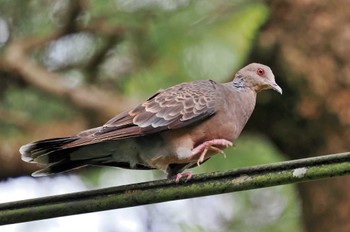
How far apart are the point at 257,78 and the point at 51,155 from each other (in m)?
0.98

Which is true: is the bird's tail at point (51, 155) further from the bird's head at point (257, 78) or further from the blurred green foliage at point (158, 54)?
the blurred green foliage at point (158, 54)

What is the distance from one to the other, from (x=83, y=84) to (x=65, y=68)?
0.53 ft

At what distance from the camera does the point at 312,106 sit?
4949 millimetres

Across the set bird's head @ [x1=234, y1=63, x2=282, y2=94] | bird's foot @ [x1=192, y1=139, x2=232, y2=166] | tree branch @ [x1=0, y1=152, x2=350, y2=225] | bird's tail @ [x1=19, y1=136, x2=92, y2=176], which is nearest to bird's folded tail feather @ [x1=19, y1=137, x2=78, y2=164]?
bird's tail @ [x1=19, y1=136, x2=92, y2=176]

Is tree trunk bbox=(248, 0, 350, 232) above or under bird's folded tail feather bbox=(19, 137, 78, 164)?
under

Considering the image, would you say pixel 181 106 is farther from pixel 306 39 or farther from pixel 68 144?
pixel 306 39

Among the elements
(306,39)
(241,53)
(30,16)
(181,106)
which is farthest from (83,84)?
(181,106)

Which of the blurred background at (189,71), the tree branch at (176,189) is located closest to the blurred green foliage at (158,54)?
the blurred background at (189,71)

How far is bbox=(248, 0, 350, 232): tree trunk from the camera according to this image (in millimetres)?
4902

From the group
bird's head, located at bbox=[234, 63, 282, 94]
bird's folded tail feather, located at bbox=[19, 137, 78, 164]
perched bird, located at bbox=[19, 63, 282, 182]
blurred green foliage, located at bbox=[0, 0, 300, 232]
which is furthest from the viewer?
blurred green foliage, located at bbox=[0, 0, 300, 232]

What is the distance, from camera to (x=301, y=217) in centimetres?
498

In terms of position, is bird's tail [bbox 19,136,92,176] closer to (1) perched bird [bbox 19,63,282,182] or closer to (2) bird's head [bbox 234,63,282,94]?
(1) perched bird [bbox 19,63,282,182]

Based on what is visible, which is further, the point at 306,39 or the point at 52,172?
the point at 306,39

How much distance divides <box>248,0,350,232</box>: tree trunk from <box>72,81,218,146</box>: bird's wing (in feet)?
4.00
